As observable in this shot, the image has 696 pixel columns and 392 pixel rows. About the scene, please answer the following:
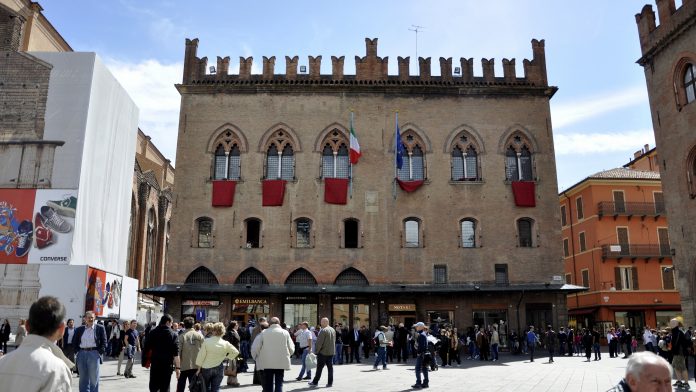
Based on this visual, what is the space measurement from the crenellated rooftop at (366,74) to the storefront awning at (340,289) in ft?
34.4

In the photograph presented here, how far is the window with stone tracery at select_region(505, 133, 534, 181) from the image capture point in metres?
29.6

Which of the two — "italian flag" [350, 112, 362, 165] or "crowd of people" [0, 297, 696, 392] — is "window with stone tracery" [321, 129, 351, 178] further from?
"crowd of people" [0, 297, 696, 392]

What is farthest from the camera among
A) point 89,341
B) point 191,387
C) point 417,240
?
point 417,240

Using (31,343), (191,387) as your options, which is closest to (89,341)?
(191,387)

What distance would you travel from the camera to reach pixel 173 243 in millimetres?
27875

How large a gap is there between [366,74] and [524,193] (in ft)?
33.4

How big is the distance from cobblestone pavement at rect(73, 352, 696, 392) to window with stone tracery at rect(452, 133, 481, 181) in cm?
1099

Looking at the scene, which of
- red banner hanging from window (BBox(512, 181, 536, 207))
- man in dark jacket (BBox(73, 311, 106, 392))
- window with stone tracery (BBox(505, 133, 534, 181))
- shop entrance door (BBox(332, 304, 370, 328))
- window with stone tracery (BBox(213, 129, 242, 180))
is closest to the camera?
man in dark jacket (BBox(73, 311, 106, 392))

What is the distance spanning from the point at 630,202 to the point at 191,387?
124 feet

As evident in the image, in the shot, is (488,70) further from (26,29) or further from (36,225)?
(26,29)

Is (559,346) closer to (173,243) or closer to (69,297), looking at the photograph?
(173,243)

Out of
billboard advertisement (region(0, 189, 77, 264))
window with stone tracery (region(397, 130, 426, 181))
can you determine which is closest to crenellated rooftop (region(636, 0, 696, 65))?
window with stone tracery (region(397, 130, 426, 181))

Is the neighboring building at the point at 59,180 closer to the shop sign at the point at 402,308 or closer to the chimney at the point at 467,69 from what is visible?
the shop sign at the point at 402,308

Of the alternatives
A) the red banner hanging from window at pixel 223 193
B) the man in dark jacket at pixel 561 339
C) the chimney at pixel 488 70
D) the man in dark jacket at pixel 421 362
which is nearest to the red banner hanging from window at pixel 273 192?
the red banner hanging from window at pixel 223 193
